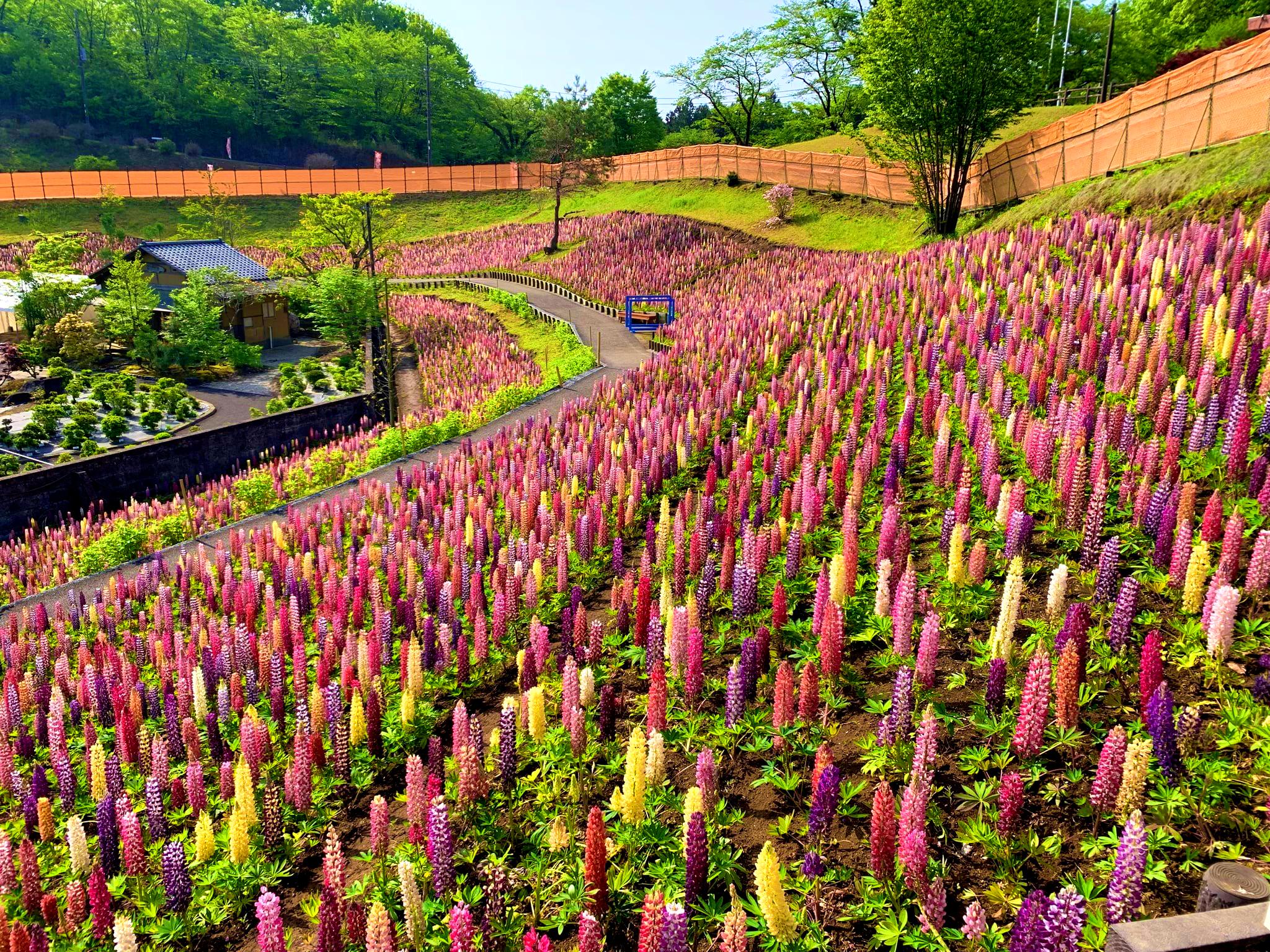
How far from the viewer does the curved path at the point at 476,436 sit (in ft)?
56.3

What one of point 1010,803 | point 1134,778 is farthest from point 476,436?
point 1134,778

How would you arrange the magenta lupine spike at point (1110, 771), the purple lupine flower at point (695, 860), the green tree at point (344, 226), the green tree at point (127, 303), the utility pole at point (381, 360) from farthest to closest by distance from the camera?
the green tree at point (344, 226), the green tree at point (127, 303), the utility pole at point (381, 360), the purple lupine flower at point (695, 860), the magenta lupine spike at point (1110, 771)

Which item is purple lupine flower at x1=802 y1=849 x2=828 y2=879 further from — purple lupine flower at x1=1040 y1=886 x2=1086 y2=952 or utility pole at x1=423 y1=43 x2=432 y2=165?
utility pole at x1=423 y1=43 x2=432 y2=165

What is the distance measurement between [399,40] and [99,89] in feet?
115

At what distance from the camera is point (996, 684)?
6379mm

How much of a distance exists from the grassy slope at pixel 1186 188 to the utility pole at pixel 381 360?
67.4ft

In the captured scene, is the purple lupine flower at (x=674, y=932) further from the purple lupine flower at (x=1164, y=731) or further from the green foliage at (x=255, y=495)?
the green foliage at (x=255, y=495)

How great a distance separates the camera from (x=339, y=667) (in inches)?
392

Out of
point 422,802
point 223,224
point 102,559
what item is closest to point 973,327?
point 422,802

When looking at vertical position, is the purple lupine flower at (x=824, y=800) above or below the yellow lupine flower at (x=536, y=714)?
above

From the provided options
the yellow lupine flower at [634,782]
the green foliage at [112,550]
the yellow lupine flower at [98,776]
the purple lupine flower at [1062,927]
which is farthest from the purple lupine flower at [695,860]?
the green foliage at [112,550]

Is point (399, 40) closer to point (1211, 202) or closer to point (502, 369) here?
point (502, 369)

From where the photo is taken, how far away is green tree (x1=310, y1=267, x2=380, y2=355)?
150 feet

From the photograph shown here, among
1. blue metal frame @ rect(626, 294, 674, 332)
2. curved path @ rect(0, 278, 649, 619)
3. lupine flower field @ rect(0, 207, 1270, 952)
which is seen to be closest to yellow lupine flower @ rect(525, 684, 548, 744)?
lupine flower field @ rect(0, 207, 1270, 952)
